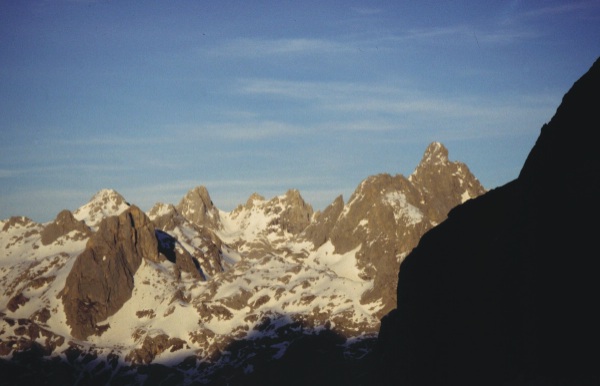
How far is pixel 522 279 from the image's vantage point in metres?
67.8

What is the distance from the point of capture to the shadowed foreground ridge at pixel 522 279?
60094 mm

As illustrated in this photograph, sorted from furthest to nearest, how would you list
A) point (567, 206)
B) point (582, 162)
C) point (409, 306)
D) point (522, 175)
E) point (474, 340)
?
point (409, 306), point (522, 175), point (474, 340), point (582, 162), point (567, 206)

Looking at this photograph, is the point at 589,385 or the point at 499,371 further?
the point at 499,371

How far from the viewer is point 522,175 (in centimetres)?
8050

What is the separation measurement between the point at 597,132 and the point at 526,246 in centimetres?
963

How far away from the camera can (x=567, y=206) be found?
62375 millimetres

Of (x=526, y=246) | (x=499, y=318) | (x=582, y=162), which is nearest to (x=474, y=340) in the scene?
(x=499, y=318)

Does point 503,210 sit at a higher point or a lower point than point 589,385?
higher

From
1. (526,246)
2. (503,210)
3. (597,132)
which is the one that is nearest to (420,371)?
(503,210)

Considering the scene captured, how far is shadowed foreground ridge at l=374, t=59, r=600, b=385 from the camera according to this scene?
60.1m

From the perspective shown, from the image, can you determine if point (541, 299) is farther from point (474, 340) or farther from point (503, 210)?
point (503, 210)

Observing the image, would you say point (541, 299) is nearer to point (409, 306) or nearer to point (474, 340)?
point (474, 340)

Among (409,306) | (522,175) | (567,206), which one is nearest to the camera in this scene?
(567,206)

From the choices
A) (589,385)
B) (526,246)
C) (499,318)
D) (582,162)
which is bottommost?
(589,385)
